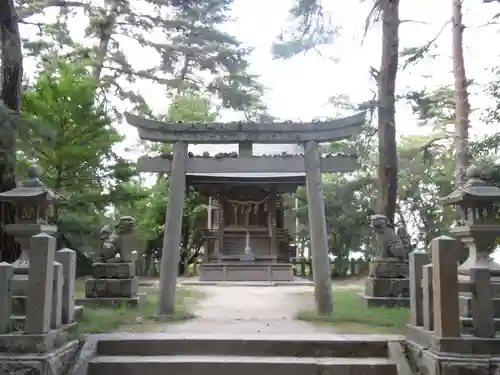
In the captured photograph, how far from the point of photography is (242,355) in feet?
19.6

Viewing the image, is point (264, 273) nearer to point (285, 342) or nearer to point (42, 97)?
point (42, 97)

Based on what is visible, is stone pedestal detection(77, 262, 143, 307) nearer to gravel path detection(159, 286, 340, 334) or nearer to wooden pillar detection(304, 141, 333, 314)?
gravel path detection(159, 286, 340, 334)

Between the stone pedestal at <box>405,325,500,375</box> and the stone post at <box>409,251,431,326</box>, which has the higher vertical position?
the stone post at <box>409,251,431,326</box>

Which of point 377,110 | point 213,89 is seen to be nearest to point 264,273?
point 213,89

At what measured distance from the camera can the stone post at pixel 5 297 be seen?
5.04m

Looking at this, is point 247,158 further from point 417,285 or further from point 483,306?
point 483,306

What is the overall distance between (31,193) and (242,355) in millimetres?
3943

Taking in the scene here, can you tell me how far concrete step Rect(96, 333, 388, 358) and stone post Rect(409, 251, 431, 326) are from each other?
0.55 m

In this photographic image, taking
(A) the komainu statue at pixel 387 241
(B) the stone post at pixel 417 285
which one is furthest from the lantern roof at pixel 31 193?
(A) the komainu statue at pixel 387 241

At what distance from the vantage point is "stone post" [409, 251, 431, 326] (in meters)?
5.86

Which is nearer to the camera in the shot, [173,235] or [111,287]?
[173,235]

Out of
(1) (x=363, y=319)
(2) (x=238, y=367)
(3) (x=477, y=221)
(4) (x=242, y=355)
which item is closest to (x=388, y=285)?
(1) (x=363, y=319)

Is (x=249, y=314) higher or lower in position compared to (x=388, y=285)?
lower

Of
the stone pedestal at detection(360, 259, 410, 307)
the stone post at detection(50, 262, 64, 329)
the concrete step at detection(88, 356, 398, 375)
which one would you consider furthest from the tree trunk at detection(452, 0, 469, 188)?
the stone post at detection(50, 262, 64, 329)
